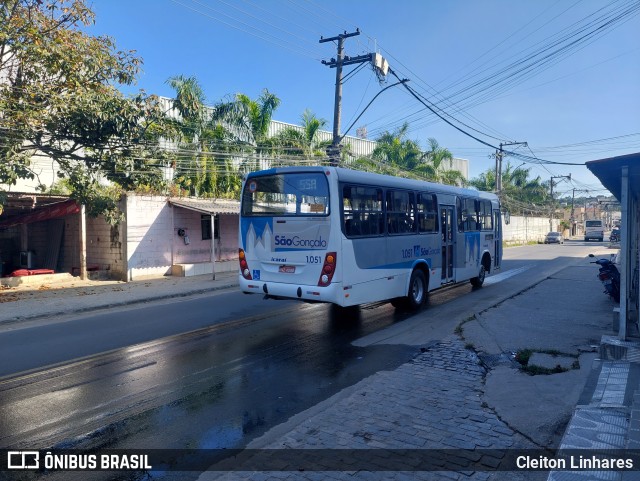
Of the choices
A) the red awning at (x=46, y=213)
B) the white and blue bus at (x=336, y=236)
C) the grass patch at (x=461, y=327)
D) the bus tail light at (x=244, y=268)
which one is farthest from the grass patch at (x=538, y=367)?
the red awning at (x=46, y=213)

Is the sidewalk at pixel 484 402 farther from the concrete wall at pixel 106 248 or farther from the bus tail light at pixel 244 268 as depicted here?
the concrete wall at pixel 106 248

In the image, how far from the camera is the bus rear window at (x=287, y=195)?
8.56 metres

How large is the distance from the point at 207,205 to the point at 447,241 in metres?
11.2

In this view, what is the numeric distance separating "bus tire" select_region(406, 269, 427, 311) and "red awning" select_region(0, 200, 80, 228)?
1303 centimetres

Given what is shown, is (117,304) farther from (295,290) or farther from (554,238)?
(554,238)

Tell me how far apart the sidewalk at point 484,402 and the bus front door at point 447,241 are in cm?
284

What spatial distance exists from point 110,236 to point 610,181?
16966 mm

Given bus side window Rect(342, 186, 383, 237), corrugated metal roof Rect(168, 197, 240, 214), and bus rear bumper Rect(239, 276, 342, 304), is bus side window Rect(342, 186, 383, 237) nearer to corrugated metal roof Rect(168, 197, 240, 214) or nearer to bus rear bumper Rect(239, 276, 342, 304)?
bus rear bumper Rect(239, 276, 342, 304)

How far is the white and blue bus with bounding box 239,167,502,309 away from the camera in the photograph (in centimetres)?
847

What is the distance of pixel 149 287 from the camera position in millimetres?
16219

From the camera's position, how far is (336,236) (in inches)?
331

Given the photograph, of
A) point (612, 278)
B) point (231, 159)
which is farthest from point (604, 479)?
point (231, 159)

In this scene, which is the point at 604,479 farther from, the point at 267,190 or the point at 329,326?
the point at 267,190

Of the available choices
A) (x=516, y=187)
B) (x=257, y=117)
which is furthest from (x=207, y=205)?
(x=516, y=187)
